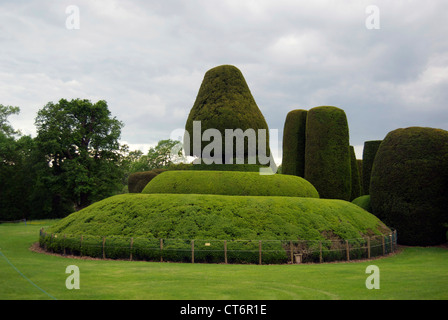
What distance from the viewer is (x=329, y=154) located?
30.9 metres

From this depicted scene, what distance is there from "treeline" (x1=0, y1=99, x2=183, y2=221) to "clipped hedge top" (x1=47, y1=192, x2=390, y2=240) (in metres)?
23.0

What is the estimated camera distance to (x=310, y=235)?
18281 mm

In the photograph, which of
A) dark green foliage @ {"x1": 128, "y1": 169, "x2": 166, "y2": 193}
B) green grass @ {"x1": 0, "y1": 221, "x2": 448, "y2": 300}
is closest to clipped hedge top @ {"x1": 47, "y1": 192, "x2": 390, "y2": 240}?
green grass @ {"x1": 0, "y1": 221, "x2": 448, "y2": 300}

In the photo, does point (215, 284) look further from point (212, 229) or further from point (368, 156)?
point (368, 156)

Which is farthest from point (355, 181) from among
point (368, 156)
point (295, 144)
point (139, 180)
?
point (139, 180)

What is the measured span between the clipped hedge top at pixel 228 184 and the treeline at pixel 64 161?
22.8 metres

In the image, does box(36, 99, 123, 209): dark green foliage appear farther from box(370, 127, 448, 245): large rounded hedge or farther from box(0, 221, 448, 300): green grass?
box(370, 127, 448, 245): large rounded hedge

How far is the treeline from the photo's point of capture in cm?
4294

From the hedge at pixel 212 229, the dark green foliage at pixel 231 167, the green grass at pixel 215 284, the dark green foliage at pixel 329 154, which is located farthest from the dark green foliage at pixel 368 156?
the green grass at pixel 215 284

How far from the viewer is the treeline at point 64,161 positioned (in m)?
42.9
